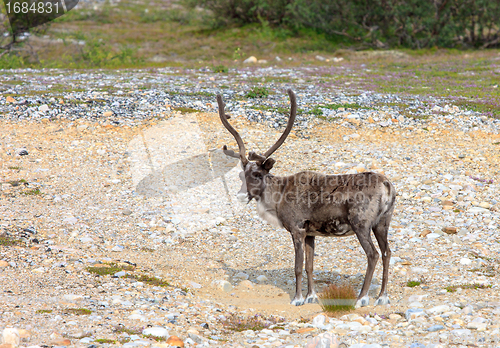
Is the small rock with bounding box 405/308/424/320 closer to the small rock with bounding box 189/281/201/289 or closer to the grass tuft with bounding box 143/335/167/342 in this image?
the grass tuft with bounding box 143/335/167/342

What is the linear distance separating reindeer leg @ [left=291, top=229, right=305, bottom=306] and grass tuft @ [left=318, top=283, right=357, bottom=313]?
425mm

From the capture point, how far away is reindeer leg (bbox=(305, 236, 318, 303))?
866 centimetres

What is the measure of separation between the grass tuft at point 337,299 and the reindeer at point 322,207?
0.24 meters

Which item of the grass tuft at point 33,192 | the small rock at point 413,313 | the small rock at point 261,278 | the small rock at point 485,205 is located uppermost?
the small rock at point 413,313

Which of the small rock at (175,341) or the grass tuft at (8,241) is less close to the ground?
the small rock at (175,341)

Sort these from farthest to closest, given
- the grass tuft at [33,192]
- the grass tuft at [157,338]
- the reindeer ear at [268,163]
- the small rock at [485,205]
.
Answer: the grass tuft at [33,192] → the small rock at [485,205] → the reindeer ear at [268,163] → the grass tuft at [157,338]

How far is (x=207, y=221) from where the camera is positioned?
1190cm

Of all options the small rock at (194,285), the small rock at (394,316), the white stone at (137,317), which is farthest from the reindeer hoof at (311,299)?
the white stone at (137,317)

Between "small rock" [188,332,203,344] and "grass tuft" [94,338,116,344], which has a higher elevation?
"grass tuft" [94,338,116,344]

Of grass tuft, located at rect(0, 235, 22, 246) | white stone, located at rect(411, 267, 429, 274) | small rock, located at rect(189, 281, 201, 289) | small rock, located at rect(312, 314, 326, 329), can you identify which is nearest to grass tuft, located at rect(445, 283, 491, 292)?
white stone, located at rect(411, 267, 429, 274)

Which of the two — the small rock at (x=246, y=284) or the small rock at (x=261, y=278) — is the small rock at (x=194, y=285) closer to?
the small rock at (x=246, y=284)

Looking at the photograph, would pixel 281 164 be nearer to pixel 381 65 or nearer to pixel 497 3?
pixel 381 65

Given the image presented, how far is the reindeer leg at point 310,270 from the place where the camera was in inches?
341

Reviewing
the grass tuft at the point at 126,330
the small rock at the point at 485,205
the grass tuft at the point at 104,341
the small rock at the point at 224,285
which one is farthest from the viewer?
the small rock at the point at 485,205
